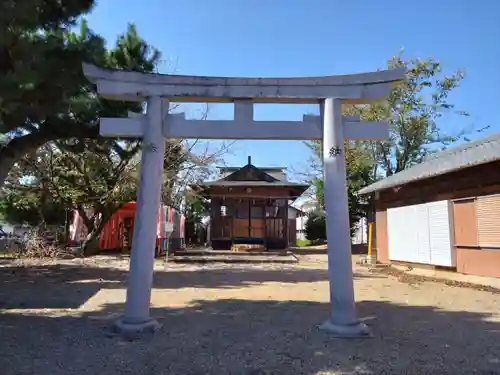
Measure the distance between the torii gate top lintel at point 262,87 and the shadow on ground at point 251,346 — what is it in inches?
124

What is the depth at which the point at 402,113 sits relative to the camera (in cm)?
2456

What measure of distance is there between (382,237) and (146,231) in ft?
39.9

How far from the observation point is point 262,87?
18.9 ft

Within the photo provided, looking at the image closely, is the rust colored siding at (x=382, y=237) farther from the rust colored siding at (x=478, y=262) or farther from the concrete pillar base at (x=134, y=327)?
the concrete pillar base at (x=134, y=327)

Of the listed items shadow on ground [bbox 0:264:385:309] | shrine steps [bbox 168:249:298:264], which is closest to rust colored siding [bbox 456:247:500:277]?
shadow on ground [bbox 0:264:385:309]

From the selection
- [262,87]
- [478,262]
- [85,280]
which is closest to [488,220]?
[478,262]

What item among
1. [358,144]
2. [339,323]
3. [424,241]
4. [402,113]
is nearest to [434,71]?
[402,113]

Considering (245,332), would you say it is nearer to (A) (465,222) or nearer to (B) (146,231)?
(B) (146,231)

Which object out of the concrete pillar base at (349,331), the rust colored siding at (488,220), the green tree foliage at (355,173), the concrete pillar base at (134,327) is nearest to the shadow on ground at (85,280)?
the concrete pillar base at (134,327)

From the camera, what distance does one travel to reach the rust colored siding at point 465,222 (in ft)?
34.0

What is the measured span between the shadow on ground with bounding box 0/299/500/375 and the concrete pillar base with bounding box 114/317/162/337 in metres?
0.13

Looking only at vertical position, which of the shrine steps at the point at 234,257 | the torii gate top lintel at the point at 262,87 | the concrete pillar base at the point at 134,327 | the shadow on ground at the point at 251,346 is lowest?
the shadow on ground at the point at 251,346

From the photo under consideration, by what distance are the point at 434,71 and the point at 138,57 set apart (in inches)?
778

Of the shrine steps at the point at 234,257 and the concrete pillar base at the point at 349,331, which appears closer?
the concrete pillar base at the point at 349,331
